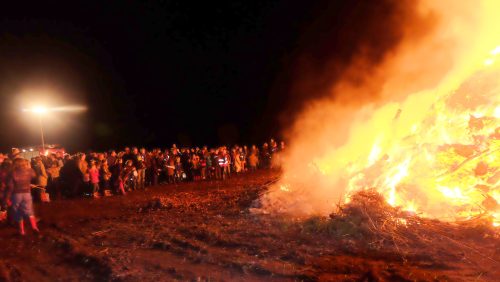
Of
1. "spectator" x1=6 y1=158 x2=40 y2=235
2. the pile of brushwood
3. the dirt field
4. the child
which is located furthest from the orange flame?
the child

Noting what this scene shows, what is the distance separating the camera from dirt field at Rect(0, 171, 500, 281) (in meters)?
6.49

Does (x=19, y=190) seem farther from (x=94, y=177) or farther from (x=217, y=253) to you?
(x=94, y=177)

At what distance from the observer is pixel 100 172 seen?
50.6ft

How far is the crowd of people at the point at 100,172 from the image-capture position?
9352 mm

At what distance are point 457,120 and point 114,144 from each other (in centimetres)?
4831

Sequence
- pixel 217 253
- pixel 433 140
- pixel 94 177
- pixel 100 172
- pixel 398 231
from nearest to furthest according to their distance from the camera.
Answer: pixel 217 253
pixel 398 231
pixel 433 140
pixel 94 177
pixel 100 172

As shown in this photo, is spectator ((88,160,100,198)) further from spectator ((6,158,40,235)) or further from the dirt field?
spectator ((6,158,40,235))

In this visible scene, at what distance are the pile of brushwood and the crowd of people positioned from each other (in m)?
6.54

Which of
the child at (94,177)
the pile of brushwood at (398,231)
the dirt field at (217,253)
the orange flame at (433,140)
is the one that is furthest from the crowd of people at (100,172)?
the pile of brushwood at (398,231)

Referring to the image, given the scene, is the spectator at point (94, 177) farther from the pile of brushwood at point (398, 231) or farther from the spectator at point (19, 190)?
the pile of brushwood at point (398, 231)

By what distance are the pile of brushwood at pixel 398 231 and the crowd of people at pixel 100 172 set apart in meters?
6.54

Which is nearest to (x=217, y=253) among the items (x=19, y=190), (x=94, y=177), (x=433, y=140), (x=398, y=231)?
(x=398, y=231)

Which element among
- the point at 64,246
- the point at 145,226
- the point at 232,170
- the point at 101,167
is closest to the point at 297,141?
the point at 232,170

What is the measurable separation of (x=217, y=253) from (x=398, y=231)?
3.67 metres
